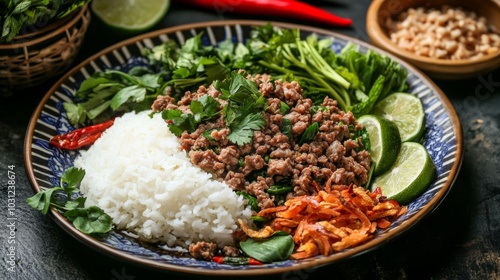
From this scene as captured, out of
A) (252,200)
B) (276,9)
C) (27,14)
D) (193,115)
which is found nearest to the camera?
(252,200)

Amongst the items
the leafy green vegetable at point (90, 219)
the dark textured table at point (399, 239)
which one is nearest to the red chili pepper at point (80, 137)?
the dark textured table at point (399, 239)

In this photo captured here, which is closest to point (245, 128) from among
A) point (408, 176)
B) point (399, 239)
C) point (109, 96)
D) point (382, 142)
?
point (382, 142)

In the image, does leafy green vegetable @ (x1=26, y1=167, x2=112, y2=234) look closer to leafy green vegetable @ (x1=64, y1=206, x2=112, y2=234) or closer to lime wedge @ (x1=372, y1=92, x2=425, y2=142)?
leafy green vegetable @ (x1=64, y1=206, x2=112, y2=234)

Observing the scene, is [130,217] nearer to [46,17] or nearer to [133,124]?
[133,124]

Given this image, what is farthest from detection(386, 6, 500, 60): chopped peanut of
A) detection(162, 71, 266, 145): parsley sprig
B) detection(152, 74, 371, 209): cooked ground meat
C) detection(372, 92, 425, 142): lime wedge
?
detection(162, 71, 266, 145): parsley sprig

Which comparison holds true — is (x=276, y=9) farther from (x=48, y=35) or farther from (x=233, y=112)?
(x=233, y=112)

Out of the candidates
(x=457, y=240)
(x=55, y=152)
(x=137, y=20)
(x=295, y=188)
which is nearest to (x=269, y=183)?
(x=295, y=188)
